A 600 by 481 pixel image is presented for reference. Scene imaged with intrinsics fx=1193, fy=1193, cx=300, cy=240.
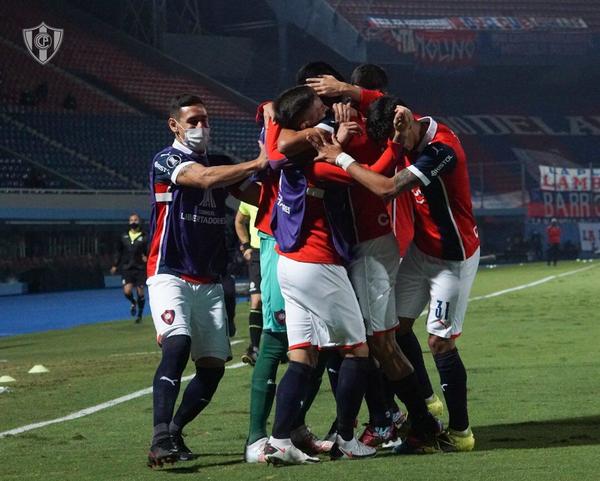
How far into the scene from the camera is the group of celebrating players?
6211 mm

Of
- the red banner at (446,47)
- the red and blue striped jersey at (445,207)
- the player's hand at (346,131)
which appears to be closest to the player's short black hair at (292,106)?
the player's hand at (346,131)

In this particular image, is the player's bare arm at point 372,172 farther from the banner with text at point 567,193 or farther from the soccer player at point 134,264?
the banner with text at point 567,193

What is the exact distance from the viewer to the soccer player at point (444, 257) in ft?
21.3

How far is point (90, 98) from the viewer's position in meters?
46.4

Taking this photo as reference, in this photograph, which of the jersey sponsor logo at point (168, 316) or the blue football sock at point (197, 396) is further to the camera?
the blue football sock at point (197, 396)

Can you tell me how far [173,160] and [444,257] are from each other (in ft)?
5.33

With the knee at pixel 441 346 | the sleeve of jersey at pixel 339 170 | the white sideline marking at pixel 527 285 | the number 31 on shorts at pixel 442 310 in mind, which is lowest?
the white sideline marking at pixel 527 285

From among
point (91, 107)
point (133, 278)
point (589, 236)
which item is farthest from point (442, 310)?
point (589, 236)

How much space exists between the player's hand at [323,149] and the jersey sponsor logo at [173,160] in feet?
3.01

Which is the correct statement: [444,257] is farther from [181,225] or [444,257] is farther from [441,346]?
[181,225]

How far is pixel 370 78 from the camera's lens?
6980 millimetres

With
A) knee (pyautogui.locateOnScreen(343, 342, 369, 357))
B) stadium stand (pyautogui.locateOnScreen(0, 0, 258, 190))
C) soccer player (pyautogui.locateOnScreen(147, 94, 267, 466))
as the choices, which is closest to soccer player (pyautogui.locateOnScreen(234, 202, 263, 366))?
soccer player (pyautogui.locateOnScreen(147, 94, 267, 466))

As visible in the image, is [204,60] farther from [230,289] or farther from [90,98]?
[230,289]

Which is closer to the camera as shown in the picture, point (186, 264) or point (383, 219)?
point (383, 219)
